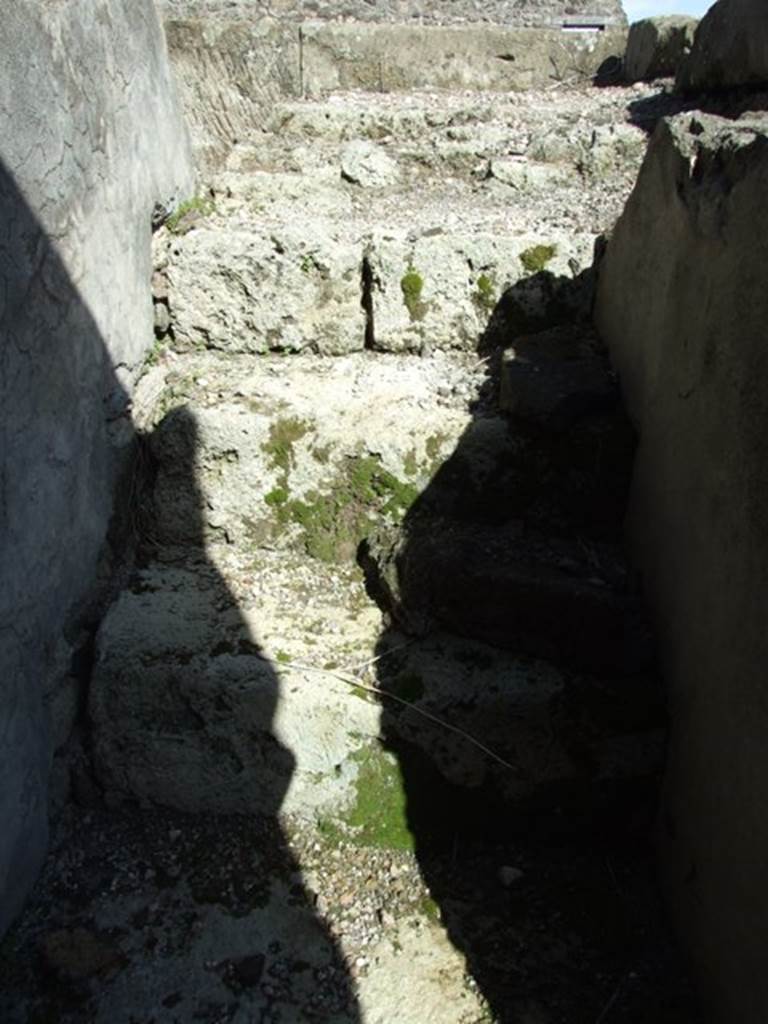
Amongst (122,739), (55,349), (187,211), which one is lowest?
(122,739)

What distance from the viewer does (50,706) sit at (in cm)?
221

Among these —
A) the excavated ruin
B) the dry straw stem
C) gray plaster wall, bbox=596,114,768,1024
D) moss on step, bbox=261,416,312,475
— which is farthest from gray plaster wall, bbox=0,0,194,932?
gray plaster wall, bbox=596,114,768,1024

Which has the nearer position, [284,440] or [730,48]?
[284,440]

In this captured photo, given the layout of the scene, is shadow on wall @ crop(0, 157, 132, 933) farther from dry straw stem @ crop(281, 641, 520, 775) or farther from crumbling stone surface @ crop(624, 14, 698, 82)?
crumbling stone surface @ crop(624, 14, 698, 82)

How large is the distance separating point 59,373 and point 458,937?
1794 mm

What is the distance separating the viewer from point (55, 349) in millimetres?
2135

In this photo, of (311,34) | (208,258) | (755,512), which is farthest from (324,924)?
(311,34)

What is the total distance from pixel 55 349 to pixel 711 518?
5.50 ft

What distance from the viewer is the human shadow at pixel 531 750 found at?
6.89 feet

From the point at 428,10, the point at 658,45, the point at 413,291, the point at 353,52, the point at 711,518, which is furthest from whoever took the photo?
the point at 428,10

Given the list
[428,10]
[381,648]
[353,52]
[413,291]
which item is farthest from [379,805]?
[428,10]

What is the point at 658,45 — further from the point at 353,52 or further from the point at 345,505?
the point at 345,505

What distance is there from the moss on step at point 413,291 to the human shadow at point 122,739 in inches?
35.8

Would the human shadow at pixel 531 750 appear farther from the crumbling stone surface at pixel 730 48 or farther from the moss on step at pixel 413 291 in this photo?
the crumbling stone surface at pixel 730 48
